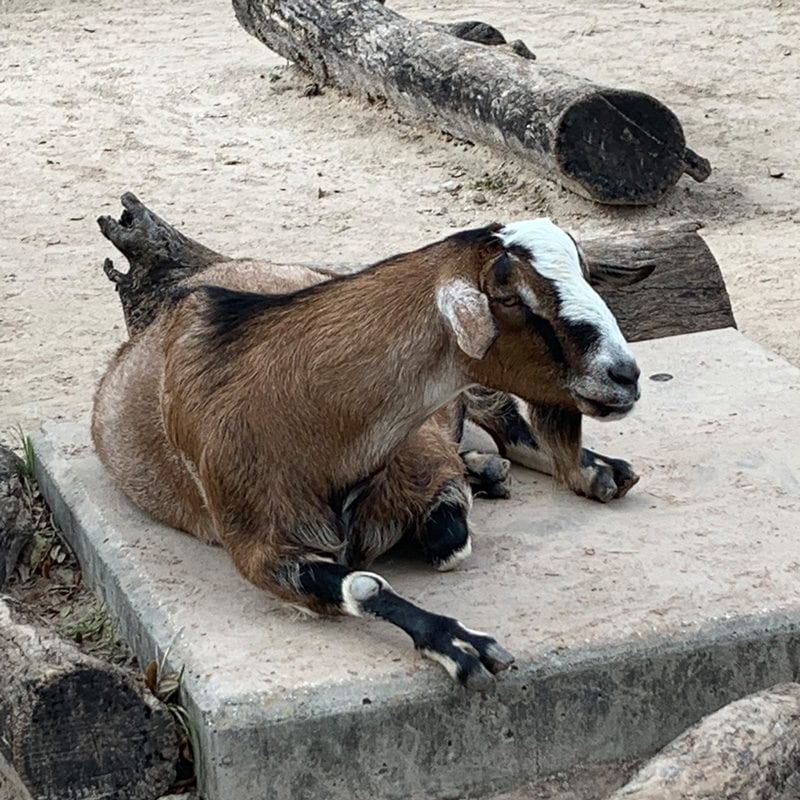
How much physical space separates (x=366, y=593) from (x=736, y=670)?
777 millimetres

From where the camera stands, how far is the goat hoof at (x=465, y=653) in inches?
129

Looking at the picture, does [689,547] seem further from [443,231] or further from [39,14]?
[39,14]

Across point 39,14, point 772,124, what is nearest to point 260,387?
point 772,124

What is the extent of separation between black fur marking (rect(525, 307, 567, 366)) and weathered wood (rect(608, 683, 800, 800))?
2.38 feet

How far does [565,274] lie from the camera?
3232 mm

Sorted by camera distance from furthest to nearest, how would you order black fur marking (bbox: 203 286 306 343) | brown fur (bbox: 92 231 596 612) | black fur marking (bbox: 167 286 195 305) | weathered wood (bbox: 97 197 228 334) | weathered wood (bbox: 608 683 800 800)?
weathered wood (bbox: 97 197 228 334) → black fur marking (bbox: 167 286 195 305) → black fur marking (bbox: 203 286 306 343) → brown fur (bbox: 92 231 596 612) → weathered wood (bbox: 608 683 800 800)

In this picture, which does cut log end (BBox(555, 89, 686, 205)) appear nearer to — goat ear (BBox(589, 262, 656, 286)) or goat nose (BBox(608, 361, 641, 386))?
goat ear (BBox(589, 262, 656, 286))

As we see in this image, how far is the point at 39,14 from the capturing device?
12055 mm

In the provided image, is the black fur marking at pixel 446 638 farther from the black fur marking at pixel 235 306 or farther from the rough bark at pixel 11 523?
the rough bark at pixel 11 523

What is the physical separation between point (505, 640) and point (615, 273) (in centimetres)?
79

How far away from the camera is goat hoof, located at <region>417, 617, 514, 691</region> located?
3.27m

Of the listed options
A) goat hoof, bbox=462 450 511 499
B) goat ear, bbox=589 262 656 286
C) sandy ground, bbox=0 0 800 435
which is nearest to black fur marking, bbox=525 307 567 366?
goat ear, bbox=589 262 656 286

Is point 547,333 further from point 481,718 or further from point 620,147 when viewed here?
point 620,147

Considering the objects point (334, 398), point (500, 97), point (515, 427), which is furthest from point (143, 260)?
point (500, 97)
